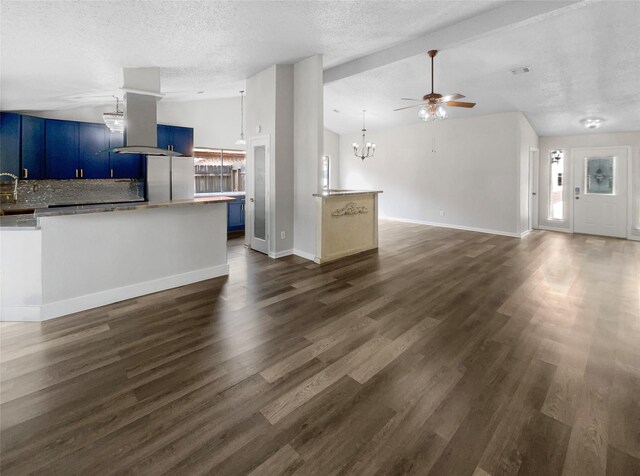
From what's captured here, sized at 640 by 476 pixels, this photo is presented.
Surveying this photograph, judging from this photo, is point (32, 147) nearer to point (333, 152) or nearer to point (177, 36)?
point (177, 36)

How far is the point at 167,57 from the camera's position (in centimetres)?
398

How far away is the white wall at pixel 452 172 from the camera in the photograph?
293 inches

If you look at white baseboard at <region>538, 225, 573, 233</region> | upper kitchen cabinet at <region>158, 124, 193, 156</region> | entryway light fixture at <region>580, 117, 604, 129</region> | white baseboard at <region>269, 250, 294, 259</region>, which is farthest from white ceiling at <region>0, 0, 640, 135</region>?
white baseboard at <region>269, 250, 294, 259</region>

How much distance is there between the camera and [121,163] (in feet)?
20.5

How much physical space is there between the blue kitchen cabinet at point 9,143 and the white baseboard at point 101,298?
3.38m

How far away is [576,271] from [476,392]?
3896 mm

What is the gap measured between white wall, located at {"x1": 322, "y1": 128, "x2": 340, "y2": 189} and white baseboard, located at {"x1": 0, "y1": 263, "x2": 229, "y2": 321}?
788cm

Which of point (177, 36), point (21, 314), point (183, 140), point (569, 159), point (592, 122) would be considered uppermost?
point (592, 122)

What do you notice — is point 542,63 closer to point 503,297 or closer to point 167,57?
point 503,297

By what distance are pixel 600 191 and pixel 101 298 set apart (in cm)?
1006

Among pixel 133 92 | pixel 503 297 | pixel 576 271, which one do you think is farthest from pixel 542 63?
pixel 133 92

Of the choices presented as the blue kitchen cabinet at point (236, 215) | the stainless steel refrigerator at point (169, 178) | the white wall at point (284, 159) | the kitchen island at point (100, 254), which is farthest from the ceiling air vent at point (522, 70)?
the stainless steel refrigerator at point (169, 178)

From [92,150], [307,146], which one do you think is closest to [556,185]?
[307,146]

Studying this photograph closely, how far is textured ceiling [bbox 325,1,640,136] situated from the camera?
4012mm
